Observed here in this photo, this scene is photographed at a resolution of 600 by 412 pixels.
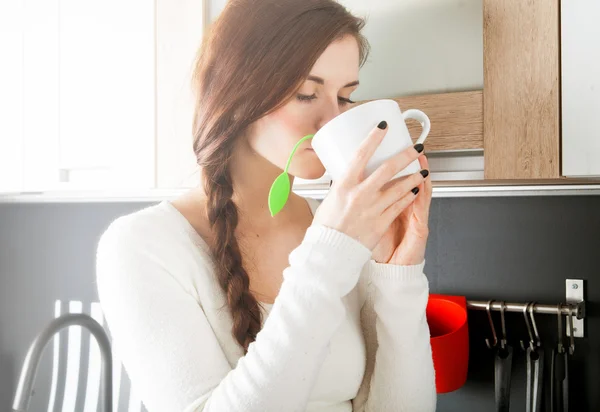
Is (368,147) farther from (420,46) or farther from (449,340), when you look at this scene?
(449,340)

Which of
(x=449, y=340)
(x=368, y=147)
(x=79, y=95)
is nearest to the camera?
(x=368, y=147)

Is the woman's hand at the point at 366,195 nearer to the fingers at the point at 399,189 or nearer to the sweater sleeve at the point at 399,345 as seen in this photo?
the fingers at the point at 399,189

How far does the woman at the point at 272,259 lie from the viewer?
0.63 m

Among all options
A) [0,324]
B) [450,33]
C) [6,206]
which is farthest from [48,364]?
[450,33]

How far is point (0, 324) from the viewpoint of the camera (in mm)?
2018

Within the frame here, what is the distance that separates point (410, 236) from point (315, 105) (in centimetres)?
21

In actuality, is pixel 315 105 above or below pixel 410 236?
above

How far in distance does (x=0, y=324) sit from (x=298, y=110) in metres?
1.72

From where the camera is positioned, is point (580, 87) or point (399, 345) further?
point (399, 345)

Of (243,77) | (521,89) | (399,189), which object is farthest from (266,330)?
(521,89)

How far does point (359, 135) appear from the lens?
63 cm

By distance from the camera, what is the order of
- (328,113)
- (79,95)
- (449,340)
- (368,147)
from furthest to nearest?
(79,95) → (449,340) → (328,113) → (368,147)

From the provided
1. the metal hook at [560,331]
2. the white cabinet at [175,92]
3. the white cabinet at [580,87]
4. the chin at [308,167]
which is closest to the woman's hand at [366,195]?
the chin at [308,167]

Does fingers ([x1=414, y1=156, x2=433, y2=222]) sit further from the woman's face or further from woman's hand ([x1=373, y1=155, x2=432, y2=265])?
the woman's face
